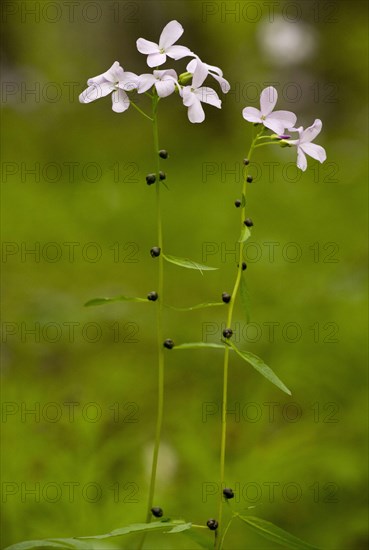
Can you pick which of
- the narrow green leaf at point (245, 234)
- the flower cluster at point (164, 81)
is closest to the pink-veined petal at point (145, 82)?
the flower cluster at point (164, 81)

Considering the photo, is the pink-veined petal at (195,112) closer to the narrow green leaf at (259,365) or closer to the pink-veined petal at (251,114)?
the pink-veined petal at (251,114)

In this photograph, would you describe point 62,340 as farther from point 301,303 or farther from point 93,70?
point 93,70

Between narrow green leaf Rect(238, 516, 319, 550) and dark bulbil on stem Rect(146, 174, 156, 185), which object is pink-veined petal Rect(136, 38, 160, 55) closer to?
dark bulbil on stem Rect(146, 174, 156, 185)

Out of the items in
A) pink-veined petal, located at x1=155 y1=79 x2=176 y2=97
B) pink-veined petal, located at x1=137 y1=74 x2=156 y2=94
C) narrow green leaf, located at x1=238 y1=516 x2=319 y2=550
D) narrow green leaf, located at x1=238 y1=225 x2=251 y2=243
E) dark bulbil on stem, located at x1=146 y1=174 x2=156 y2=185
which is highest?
pink-veined petal, located at x1=137 y1=74 x2=156 y2=94

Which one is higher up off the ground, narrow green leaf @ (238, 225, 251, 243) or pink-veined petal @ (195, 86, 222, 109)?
pink-veined petal @ (195, 86, 222, 109)

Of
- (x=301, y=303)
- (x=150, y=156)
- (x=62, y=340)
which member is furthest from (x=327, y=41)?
(x=62, y=340)

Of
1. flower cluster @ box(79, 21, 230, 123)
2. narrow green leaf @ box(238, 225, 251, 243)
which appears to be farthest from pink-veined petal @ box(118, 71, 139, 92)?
narrow green leaf @ box(238, 225, 251, 243)

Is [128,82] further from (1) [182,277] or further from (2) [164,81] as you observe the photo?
(1) [182,277]
